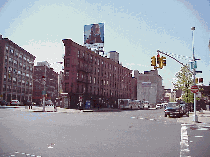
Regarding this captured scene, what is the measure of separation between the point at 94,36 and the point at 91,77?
11.7 m

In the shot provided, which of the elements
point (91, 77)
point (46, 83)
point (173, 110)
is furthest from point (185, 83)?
point (46, 83)

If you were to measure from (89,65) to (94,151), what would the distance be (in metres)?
56.2

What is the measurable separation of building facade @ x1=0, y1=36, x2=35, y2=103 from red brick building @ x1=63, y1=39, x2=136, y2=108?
701 inches

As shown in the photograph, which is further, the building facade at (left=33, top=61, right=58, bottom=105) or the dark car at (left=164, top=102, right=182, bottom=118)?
the building facade at (left=33, top=61, right=58, bottom=105)

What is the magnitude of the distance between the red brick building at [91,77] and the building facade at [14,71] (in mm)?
17797

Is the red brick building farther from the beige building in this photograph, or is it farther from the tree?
the beige building

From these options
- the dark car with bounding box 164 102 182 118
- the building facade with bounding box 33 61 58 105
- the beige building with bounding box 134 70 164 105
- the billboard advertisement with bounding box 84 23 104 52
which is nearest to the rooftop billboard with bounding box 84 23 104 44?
the billboard advertisement with bounding box 84 23 104 52

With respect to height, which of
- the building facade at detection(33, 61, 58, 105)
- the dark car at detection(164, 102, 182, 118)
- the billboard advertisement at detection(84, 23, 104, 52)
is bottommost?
the dark car at detection(164, 102, 182, 118)

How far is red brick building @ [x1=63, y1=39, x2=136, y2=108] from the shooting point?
56688mm

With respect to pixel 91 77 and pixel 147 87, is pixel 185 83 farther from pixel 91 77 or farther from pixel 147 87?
pixel 147 87

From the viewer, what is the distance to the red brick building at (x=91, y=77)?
56.7 metres

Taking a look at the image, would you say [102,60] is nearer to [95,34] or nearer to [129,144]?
[95,34]

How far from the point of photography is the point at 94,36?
217 ft

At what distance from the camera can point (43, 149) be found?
25.5ft
